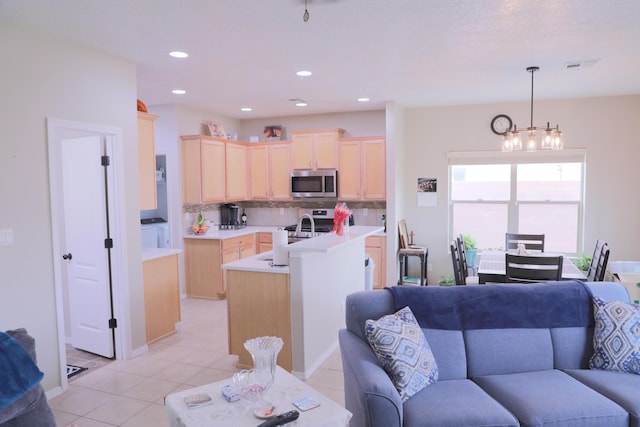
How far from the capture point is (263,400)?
184 centimetres

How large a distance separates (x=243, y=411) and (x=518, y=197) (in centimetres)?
549

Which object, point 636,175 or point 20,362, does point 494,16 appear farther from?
point 636,175

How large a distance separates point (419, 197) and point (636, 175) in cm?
279

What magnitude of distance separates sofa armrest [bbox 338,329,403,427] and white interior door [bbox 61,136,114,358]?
2579mm

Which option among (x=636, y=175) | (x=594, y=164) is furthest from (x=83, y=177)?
(x=636, y=175)

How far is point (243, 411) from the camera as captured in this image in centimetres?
179

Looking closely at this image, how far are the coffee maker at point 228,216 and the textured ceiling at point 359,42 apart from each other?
2090 millimetres

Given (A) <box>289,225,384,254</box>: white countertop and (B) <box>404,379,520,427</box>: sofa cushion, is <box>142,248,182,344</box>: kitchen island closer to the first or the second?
(A) <box>289,225,384,254</box>: white countertop

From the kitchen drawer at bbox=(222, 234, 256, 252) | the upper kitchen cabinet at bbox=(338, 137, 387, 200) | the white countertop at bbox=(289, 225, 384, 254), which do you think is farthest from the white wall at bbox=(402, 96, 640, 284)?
the kitchen drawer at bbox=(222, 234, 256, 252)

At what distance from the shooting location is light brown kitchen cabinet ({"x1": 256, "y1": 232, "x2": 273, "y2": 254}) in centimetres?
665

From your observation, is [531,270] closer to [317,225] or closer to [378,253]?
[378,253]

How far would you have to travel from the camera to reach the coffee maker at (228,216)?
6.87 m

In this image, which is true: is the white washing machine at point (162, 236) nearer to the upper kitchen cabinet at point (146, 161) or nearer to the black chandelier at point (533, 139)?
the upper kitchen cabinet at point (146, 161)

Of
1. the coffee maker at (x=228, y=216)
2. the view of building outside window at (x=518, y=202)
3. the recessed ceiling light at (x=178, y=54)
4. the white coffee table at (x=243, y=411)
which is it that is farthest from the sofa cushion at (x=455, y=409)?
the coffee maker at (x=228, y=216)
